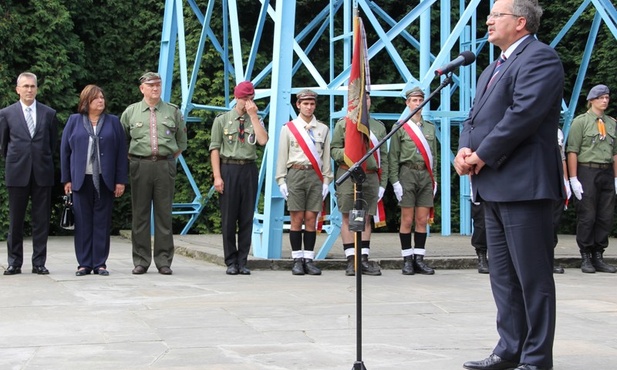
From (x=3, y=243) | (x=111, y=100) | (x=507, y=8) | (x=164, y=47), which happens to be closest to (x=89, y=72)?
(x=111, y=100)

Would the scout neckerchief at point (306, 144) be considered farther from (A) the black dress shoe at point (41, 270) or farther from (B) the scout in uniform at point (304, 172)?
(A) the black dress shoe at point (41, 270)

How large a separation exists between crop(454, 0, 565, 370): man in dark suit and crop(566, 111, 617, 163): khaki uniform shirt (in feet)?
18.6

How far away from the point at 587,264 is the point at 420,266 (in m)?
1.94

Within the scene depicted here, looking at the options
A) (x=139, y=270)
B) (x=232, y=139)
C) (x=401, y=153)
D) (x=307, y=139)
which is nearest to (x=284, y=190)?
(x=307, y=139)

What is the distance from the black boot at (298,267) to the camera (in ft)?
32.4

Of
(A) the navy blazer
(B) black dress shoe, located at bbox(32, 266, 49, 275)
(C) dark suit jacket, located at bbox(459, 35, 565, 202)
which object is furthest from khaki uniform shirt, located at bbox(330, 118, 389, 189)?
(C) dark suit jacket, located at bbox(459, 35, 565, 202)

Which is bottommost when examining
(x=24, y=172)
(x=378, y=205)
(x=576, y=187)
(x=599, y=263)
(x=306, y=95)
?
(x=599, y=263)

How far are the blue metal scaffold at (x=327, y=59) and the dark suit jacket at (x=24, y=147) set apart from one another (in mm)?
2192

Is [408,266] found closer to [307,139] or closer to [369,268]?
[369,268]

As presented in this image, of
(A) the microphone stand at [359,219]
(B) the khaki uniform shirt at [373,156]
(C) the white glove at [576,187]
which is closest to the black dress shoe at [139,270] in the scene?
(B) the khaki uniform shirt at [373,156]

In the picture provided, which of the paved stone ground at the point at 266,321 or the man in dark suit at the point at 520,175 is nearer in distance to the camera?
the man in dark suit at the point at 520,175

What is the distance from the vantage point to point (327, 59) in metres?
16.6

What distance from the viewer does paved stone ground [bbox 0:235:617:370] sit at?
5555mm

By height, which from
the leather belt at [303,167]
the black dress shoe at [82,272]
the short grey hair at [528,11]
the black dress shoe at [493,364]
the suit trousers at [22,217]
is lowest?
the black dress shoe at [82,272]
